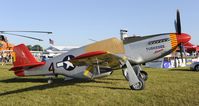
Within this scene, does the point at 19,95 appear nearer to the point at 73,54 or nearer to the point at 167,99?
the point at 73,54

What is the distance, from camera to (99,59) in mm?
11031

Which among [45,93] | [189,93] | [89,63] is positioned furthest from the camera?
[89,63]

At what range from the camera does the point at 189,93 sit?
919 cm

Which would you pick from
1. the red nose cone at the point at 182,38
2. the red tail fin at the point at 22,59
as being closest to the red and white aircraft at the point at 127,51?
the red nose cone at the point at 182,38

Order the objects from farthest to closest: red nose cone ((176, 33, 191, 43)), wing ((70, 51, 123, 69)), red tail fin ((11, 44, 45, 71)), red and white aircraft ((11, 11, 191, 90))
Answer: red tail fin ((11, 44, 45, 71)), red nose cone ((176, 33, 191, 43)), red and white aircraft ((11, 11, 191, 90)), wing ((70, 51, 123, 69))

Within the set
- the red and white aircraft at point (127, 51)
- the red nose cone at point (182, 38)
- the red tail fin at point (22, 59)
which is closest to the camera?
the red and white aircraft at point (127, 51)

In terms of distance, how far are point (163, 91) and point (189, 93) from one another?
930 mm

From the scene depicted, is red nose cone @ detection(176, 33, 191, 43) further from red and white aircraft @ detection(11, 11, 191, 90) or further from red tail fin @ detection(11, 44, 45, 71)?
red tail fin @ detection(11, 44, 45, 71)

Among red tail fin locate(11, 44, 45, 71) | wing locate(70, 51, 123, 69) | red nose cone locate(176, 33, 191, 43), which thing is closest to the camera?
wing locate(70, 51, 123, 69)

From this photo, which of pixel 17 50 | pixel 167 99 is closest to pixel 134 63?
pixel 167 99

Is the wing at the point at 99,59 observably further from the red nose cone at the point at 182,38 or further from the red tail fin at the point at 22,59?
the red tail fin at the point at 22,59

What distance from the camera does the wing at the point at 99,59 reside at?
32.7 ft

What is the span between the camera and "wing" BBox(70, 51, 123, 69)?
9.98 m

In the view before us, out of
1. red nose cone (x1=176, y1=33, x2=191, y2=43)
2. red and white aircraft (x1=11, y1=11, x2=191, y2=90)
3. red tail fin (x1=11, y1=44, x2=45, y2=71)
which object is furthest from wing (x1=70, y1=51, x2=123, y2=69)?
red tail fin (x1=11, y1=44, x2=45, y2=71)
